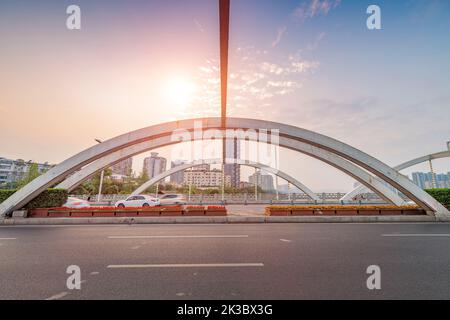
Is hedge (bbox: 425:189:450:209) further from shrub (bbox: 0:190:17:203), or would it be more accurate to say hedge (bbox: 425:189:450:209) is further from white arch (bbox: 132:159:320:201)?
shrub (bbox: 0:190:17:203)

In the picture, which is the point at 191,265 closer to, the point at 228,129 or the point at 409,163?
the point at 228,129

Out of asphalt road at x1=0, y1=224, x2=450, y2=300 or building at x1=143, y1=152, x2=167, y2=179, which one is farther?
building at x1=143, y1=152, x2=167, y2=179

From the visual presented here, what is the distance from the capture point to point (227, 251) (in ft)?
17.9

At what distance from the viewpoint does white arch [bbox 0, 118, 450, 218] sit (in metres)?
12.1

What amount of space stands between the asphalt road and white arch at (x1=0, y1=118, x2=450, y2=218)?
20.7ft

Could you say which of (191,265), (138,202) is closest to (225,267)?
(191,265)

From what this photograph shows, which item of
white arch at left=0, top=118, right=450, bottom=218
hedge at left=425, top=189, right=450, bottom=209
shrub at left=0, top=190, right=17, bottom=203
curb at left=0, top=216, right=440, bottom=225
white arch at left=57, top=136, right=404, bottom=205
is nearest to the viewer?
curb at left=0, top=216, right=440, bottom=225

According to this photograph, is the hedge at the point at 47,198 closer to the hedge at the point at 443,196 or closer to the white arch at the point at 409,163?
the hedge at the point at 443,196

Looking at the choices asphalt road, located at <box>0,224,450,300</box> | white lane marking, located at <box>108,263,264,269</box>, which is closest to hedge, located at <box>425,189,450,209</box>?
asphalt road, located at <box>0,224,450,300</box>

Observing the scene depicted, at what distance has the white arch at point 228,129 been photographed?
39.8 ft
